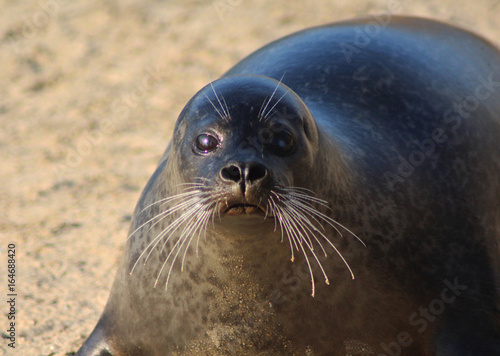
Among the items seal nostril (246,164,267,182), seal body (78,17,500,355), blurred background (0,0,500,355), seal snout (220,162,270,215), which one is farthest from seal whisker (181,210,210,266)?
blurred background (0,0,500,355)

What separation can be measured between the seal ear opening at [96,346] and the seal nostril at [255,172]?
1.41m

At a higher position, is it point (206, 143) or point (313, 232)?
point (206, 143)

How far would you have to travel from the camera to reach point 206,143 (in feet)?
9.65

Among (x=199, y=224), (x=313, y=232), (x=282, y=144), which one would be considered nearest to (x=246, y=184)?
(x=282, y=144)

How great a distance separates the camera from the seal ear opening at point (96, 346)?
11.7 feet

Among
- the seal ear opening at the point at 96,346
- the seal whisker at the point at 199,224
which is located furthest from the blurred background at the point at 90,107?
the seal whisker at the point at 199,224

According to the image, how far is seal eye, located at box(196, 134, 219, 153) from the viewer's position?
2923mm

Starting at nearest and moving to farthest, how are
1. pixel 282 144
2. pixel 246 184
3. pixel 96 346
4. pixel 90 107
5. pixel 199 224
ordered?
1. pixel 246 184
2. pixel 282 144
3. pixel 199 224
4. pixel 96 346
5. pixel 90 107

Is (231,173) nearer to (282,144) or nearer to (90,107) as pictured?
(282,144)

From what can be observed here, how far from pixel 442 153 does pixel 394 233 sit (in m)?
0.59

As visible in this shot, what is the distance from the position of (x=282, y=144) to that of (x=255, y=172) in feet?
0.83

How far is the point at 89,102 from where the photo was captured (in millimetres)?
7488

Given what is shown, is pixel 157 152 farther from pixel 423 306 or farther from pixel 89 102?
pixel 423 306

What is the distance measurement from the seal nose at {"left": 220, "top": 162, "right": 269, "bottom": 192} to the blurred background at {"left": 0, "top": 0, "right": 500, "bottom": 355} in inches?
68.7
